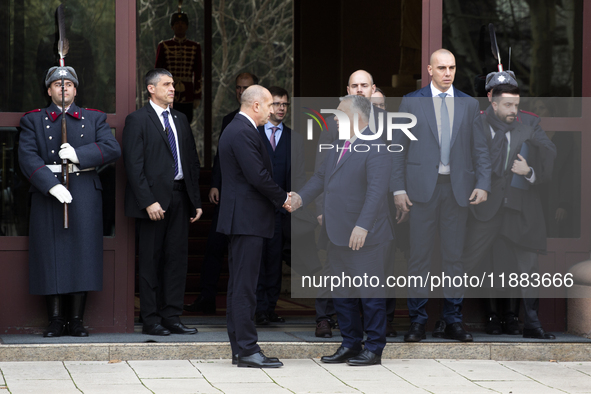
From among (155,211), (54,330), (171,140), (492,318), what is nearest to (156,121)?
(171,140)

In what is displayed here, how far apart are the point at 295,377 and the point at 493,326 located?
5.86 feet

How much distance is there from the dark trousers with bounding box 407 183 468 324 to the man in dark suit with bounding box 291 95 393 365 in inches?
17.6

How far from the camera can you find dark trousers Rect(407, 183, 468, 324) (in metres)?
6.43

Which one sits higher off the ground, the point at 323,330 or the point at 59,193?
the point at 59,193

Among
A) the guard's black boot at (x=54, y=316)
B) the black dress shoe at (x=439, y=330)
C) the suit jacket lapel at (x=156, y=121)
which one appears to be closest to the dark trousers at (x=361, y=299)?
the black dress shoe at (x=439, y=330)

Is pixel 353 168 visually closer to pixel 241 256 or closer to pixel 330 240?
pixel 330 240

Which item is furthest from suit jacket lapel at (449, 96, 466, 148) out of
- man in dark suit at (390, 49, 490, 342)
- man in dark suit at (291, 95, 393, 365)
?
man in dark suit at (291, 95, 393, 365)

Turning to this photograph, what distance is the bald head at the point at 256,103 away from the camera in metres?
5.91

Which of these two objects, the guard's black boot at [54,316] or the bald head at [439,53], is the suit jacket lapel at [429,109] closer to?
the bald head at [439,53]

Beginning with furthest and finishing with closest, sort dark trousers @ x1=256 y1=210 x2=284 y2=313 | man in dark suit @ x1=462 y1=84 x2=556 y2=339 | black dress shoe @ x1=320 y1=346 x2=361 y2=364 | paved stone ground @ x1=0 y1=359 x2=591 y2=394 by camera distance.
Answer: dark trousers @ x1=256 y1=210 x2=284 y2=313 → man in dark suit @ x1=462 y1=84 x2=556 y2=339 → black dress shoe @ x1=320 y1=346 x2=361 y2=364 → paved stone ground @ x1=0 y1=359 x2=591 y2=394

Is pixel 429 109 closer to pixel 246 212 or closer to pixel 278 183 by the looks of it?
pixel 278 183

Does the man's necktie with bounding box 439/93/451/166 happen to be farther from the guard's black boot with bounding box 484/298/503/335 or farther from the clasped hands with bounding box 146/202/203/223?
the clasped hands with bounding box 146/202/203/223

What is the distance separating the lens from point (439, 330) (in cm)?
659

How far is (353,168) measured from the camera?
5988 mm
